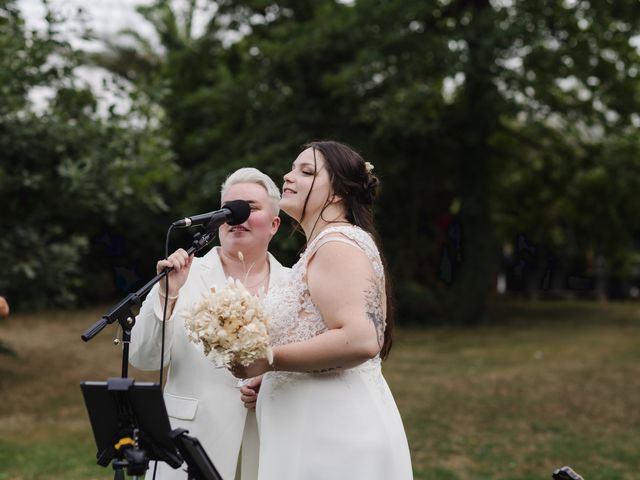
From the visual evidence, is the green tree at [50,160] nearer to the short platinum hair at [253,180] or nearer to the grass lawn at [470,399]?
the grass lawn at [470,399]

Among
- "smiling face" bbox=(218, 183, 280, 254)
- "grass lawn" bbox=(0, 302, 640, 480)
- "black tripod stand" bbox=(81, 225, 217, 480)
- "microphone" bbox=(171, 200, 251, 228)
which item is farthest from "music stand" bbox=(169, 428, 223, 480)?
"grass lawn" bbox=(0, 302, 640, 480)

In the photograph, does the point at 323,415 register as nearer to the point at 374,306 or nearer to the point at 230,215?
the point at 374,306

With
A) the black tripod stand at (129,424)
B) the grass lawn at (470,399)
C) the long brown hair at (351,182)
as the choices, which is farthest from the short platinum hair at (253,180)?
the grass lawn at (470,399)

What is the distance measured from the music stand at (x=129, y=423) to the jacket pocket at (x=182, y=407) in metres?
0.87

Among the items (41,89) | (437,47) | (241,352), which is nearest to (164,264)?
(241,352)

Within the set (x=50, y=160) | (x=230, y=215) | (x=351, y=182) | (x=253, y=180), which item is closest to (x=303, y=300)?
(x=351, y=182)

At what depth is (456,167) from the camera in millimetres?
21719

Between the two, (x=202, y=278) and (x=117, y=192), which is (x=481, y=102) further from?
(x=202, y=278)

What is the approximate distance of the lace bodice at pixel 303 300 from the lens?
9.71 ft

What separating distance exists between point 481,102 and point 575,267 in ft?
49.4

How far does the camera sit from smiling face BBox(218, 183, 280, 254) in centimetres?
386

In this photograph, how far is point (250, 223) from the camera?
387 cm

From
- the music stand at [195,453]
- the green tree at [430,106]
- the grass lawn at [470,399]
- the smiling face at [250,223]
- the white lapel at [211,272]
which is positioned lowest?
the grass lawn at [470,399]

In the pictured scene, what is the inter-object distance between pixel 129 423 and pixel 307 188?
1078 millimetres
